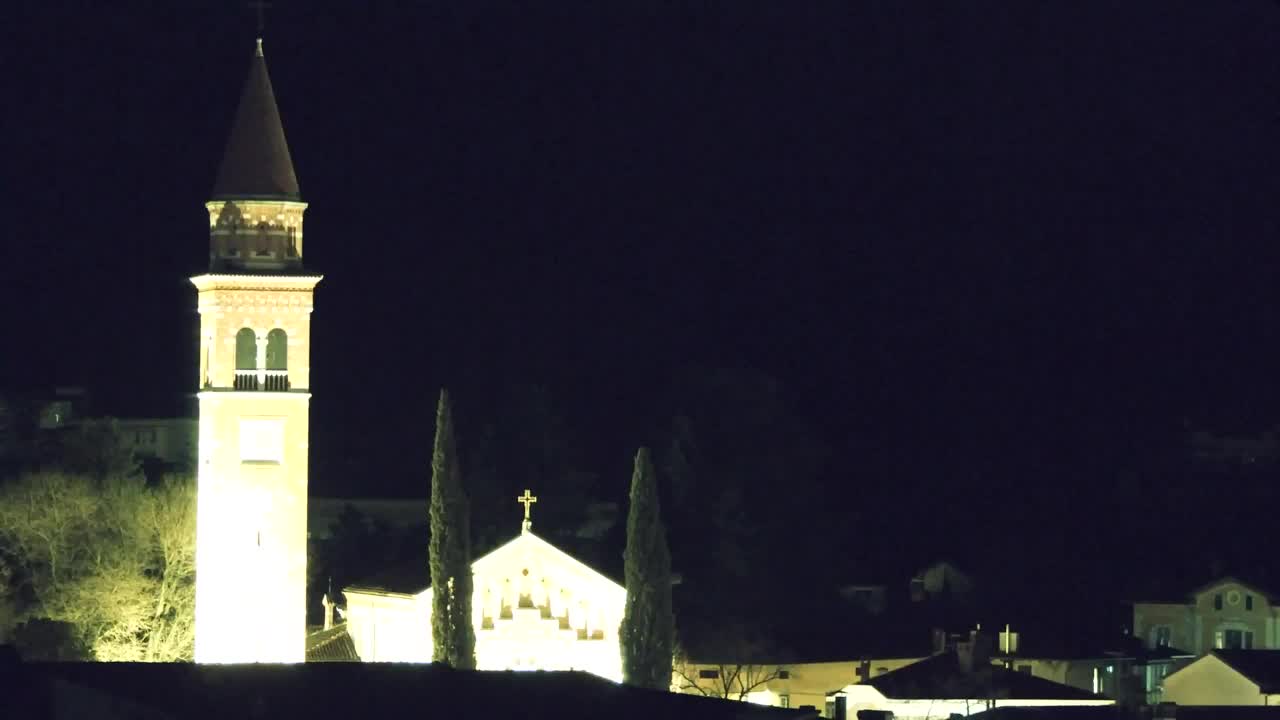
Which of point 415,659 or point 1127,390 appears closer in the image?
point 415,659

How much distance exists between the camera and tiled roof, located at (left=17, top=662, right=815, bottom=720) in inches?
1742

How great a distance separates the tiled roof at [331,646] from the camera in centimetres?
8094

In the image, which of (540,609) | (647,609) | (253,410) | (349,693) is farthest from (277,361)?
(349,693)

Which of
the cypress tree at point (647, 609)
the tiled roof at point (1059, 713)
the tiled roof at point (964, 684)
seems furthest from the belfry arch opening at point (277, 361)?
the tiled roof at point (1059, 713)

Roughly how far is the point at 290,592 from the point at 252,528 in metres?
1.71

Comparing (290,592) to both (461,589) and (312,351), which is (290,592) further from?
(312,351)

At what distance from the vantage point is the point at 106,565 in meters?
80.6

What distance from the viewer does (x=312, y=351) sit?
142 meters

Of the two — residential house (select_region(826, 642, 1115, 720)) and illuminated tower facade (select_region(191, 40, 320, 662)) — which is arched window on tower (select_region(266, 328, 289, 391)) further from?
residential house (select_region(826, 642, 1115, 720))

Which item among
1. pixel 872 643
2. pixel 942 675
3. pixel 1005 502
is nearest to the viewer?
pixel 942 675

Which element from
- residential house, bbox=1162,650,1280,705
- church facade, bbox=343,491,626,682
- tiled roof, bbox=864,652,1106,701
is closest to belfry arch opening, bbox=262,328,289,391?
church facade, bbox=343,491,626,682

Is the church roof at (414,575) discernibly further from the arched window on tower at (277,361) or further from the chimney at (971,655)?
the chimney at (971,655)

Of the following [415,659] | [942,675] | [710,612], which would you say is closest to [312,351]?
[710,612]

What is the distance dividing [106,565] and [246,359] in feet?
23.0
